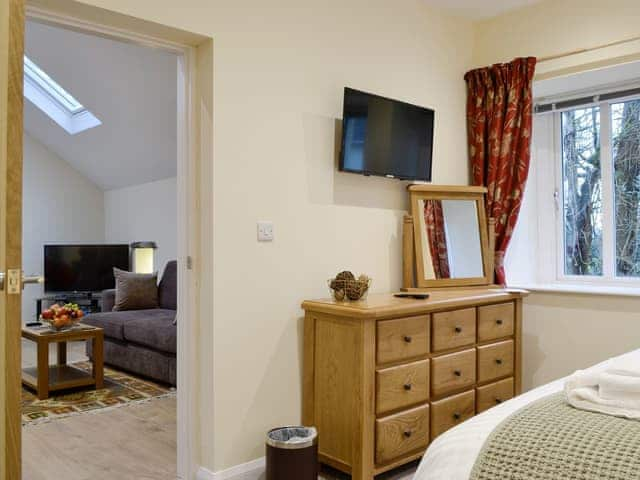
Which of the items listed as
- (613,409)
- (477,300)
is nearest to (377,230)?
(477,300)

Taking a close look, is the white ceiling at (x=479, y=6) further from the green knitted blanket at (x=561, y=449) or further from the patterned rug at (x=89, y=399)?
the patterned rug at (x=89, y=399)

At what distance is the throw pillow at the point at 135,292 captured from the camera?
5.25 metres

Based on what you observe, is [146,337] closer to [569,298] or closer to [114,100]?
[114,100]

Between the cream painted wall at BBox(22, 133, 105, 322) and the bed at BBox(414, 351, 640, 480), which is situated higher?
the cream painted wall at BBox(22, 133, 105, 322)

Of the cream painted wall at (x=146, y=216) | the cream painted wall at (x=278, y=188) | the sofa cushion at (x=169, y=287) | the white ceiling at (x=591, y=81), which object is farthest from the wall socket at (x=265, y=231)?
the cream painted wall at (x=146, y=216)

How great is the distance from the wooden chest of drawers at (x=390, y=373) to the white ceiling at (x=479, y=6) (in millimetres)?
1797

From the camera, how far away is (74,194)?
709 cm

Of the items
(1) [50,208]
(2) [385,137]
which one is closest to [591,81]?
(2) [385,137]

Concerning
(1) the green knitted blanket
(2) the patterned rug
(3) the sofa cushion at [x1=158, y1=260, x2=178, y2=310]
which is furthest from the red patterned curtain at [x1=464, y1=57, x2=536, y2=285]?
(3) the sofa cushion at [x1=158, y1=260, x2=178, y2=310]

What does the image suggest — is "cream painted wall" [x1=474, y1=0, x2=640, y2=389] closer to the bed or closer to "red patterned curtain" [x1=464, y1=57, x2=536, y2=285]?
"red patterned curtain" [x1=464, y1=57, x2=536, y2=285]

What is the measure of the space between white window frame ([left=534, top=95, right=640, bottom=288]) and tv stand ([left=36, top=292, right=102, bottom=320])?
521 centimetres

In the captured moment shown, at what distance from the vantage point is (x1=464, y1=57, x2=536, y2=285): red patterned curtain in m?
3.50

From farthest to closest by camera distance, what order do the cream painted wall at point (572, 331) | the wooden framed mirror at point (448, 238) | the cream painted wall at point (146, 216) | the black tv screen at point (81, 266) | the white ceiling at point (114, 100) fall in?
the black tv screen at point (81, 266) < the cream painted wall at point (146, 216) < the white ceiling at point (114, 100) < the wooden framed mirror at point (448, 238) < the cream painted wall at point (572, 331)

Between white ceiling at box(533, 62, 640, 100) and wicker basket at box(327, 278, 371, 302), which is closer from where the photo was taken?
wicker basket at box(327, 278, 371, 302)
